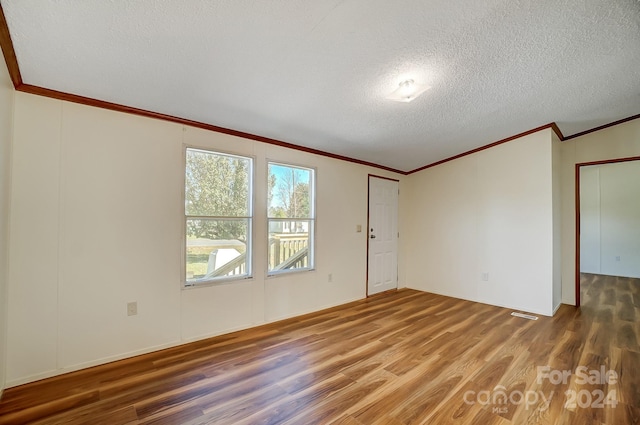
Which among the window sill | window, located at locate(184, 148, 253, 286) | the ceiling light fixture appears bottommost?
the window sill

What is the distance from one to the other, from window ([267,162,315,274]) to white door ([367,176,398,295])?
129 centimetres

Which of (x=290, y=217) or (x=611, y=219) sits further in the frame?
(x=611, y=219)

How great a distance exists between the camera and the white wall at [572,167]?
4.07m

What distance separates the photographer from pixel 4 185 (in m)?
1.93

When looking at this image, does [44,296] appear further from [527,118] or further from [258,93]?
[527,118]

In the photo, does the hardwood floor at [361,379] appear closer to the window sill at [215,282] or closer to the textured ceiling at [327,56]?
the window sill at [215,282]

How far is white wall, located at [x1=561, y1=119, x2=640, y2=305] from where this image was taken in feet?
13.4

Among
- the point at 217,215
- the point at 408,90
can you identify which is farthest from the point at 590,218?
the point at 217,215

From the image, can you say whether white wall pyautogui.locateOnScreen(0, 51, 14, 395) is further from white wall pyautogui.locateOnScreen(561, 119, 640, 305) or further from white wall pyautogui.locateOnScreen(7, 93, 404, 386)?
white wall pyautogui.locateOnScreen(561, 119, 640, 305)

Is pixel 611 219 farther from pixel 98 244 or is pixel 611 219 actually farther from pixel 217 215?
pixel 98 244

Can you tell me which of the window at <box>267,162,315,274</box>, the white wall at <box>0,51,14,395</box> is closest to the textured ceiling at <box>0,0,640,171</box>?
the white wall at <box>0,51,14,395</box>

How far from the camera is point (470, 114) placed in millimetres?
3295

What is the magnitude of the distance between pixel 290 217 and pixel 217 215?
97 centimetres

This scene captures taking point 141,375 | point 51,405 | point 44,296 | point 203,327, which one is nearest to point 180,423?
point 141,375
